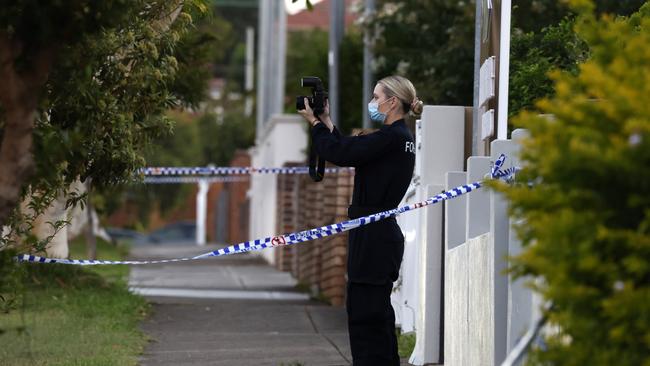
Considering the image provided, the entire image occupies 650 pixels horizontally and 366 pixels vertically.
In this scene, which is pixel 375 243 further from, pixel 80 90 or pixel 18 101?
pixel 18 101

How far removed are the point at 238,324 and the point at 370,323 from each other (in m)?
5.04

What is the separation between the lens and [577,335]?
415 cm

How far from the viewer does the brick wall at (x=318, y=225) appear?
1403 cm

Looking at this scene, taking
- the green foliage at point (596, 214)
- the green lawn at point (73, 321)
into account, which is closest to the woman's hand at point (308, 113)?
the green lawn at point (73, 321)

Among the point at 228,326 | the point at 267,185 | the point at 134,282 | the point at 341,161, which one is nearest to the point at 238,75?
the point at 267,185

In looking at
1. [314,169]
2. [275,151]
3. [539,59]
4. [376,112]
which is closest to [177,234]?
[275,151]

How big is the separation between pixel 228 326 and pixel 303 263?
612cm

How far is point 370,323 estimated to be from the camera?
23.8ft

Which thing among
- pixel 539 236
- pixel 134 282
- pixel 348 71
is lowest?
pixel 134 282

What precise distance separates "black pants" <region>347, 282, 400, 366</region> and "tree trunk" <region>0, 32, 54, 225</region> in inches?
98.9

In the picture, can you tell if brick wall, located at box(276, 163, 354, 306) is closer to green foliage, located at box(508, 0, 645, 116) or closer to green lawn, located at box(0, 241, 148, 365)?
green lawn, located at box(0, 241, 148, 365)

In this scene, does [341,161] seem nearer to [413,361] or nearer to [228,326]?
[413,361]

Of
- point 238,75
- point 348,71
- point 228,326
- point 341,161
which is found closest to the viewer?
point 341,161

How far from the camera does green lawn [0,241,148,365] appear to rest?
9195 millimetres
